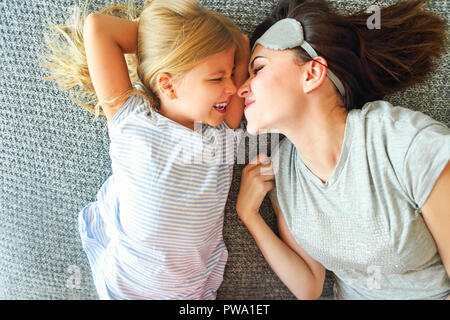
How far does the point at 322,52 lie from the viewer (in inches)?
29.7

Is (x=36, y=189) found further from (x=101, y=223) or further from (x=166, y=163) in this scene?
(x=166, y=163)

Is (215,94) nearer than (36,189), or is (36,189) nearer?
(215,94)

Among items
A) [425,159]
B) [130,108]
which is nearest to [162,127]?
A: [130,108]

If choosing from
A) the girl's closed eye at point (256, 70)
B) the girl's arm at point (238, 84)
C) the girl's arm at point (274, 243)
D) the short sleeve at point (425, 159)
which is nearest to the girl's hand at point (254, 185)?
the girl's arm at point (274, 243)

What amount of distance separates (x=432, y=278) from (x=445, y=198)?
0.26 meters

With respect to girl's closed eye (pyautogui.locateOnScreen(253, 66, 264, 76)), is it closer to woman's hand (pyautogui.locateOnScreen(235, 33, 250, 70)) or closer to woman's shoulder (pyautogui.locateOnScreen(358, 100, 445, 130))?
woman's hand (pyautogui.locateOnScreen(235, 33, 250, 70))

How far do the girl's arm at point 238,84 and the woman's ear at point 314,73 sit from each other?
0.54ft

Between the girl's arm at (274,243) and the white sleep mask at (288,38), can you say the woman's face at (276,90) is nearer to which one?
the white sleep mask at (288,38)

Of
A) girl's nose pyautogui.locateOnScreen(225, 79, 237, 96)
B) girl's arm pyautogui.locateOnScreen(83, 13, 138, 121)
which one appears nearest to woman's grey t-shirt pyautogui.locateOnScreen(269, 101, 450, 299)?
girl's nose pyautogui.locateOnScreen(225, 79, 237, 96)

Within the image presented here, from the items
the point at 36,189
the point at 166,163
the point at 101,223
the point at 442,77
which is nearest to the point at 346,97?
the point at 442,77

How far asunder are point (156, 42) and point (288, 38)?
30 centimetres

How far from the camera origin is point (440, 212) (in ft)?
2.34

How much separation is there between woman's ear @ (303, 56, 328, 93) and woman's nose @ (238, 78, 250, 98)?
0.44ft

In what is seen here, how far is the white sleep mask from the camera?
0.76m
